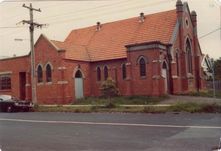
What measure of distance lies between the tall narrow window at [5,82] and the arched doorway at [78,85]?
9.17m

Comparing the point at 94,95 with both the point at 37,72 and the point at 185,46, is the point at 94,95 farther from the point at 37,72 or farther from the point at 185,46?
the point at 185,46

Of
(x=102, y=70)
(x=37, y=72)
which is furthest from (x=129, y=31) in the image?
(x=37, y=72)

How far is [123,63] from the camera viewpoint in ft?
125

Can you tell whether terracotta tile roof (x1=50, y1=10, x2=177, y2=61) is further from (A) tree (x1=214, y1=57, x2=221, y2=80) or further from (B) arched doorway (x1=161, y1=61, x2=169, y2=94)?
(A) tree (x1=214, y1=57, x2=221, y2=80)

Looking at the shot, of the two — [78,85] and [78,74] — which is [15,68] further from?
[78,85]

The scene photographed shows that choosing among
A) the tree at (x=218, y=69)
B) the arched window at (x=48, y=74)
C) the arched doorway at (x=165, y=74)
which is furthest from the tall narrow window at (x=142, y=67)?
the tree at (x=218, y=69)

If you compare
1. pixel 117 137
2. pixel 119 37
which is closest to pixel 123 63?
pixel 119 37

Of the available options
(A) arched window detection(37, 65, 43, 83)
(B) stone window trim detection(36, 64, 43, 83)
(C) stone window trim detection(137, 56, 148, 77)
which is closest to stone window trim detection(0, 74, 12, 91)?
(B) stone window trim detection(36, 64, 43, 83)

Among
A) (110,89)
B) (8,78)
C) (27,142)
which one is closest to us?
(27,142)

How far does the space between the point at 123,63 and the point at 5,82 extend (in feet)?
47.8

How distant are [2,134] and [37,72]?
993 inches

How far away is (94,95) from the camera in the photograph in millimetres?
40031

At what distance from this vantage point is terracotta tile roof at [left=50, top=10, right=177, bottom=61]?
3809 centimetres

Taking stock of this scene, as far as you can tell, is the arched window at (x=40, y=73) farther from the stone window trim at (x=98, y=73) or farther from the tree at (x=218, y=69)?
the tree at (x=218, y=69)
